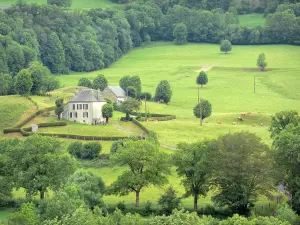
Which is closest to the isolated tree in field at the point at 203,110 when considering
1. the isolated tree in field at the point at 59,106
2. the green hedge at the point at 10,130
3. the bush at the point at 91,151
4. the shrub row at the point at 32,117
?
the isolated tree in field at the point at 59,106

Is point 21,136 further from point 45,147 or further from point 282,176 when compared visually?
point 282,176

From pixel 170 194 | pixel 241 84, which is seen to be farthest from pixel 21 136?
pixel 241 84

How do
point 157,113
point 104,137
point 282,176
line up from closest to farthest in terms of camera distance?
point 282,176, point 104,137, point 157,113

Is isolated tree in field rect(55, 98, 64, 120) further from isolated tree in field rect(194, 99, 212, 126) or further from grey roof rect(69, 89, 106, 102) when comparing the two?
isolated tree in field rect(194, 99, 212, 126)

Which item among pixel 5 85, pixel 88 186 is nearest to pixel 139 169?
pixel 88 186

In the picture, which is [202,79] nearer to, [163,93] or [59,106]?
[163,93]

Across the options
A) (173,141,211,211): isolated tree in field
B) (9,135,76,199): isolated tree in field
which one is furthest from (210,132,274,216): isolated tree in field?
(9,135,76,199): isolated tree in field
